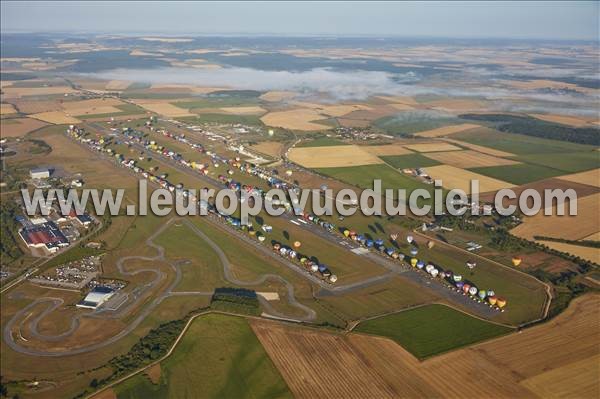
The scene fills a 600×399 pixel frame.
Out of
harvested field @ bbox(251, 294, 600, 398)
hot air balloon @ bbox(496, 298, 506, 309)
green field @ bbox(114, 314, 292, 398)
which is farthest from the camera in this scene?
hot air balloon @ bbox(496, 298, 506, 309)

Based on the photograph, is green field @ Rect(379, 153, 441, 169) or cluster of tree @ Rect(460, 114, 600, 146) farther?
cluster of tree @ Rect(460, 114, 600, 146)

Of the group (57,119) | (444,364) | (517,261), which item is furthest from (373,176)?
(57,119)

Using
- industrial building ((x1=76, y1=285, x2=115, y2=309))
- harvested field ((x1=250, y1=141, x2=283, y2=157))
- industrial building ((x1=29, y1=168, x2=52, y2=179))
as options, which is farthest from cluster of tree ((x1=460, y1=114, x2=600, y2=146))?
industrial building ((x1=76, y1=285, x2=115, y2=309))

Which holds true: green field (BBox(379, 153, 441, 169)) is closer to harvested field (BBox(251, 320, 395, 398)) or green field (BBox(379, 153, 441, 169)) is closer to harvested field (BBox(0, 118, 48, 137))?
harvested field (BBox(251, 320, 395, 398))

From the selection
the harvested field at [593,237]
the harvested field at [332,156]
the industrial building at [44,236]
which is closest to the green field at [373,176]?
the harvested field at [332,156]

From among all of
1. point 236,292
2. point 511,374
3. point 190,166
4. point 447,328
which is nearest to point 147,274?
point 236,292

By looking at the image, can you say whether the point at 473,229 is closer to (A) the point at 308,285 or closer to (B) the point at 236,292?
(A) the point at 308,285

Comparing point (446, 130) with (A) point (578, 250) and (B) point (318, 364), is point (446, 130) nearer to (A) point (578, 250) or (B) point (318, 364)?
(A) point (578, 250)
